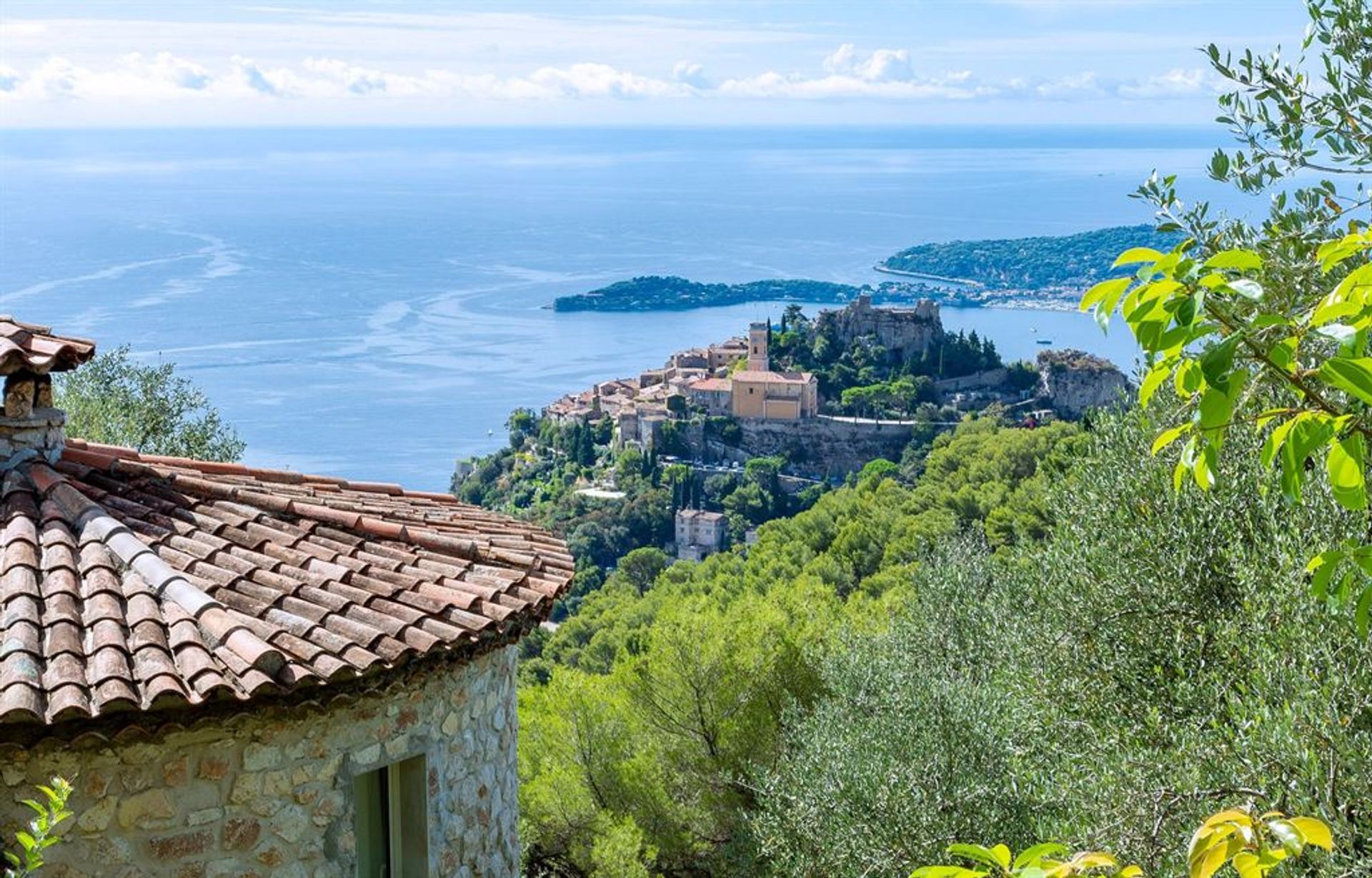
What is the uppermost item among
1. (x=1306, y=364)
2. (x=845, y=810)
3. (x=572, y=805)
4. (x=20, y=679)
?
(x=1306, y=364)

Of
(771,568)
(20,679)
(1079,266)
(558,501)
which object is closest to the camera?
(20,679)

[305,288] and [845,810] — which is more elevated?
[845,810]

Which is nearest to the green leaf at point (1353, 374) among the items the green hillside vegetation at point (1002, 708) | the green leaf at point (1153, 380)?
the green leaf at point (1153, 380)

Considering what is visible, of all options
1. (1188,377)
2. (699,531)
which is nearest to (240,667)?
(1188,377)

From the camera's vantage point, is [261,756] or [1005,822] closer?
[261,756]

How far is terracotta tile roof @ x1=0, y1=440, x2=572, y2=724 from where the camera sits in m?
4.38

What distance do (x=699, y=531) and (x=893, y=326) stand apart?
31365 mm

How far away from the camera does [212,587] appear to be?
491 cm

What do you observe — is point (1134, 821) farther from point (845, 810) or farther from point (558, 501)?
point (558, 501)

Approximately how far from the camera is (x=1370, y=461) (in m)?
6.49

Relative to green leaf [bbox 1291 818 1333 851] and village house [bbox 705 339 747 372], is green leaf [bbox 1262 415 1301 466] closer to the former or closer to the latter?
green leaf [bbox 1291 818 1333 851]

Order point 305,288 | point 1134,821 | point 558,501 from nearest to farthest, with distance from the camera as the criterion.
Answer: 1. point 1134,821
2. point 558,501
3. point 305,288

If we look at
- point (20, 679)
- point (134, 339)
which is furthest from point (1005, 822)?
point (134, 339)

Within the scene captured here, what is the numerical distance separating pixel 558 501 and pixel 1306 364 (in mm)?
78228
